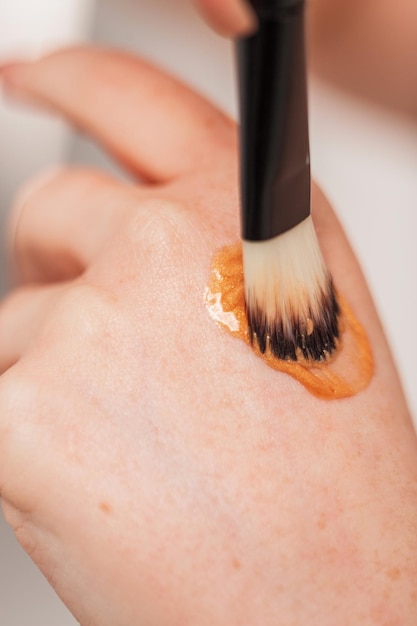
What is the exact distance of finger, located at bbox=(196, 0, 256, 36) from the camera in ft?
1.02

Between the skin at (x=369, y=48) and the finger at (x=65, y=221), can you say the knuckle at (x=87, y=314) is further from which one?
the skin at (x=369, y=48)

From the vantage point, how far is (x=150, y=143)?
644mm

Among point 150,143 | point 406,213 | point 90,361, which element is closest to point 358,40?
point 406,213

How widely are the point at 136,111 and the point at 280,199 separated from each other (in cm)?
27

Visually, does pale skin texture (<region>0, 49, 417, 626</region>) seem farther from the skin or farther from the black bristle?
the skin

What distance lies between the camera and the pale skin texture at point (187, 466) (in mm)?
453

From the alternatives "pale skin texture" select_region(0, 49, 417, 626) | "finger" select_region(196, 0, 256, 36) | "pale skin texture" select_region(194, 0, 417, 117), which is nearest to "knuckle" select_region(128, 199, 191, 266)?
"pale skin texture" select_region(0, 49, 417, 626)

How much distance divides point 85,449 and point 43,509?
45mm

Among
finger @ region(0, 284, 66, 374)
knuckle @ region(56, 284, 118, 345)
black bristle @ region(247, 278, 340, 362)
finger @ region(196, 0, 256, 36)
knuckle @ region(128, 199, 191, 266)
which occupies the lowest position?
black bristle @ region(247, 278, 340, 362)

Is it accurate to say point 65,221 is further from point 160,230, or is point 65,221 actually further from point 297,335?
point 297,335

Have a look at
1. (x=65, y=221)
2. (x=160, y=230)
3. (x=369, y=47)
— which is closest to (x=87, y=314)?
(x=160, y=230)

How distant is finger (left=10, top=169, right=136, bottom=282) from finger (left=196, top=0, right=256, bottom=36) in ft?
0.87

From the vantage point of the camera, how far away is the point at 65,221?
2.15 feet

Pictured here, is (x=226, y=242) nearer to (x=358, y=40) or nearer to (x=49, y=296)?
(x=49, y=296)
